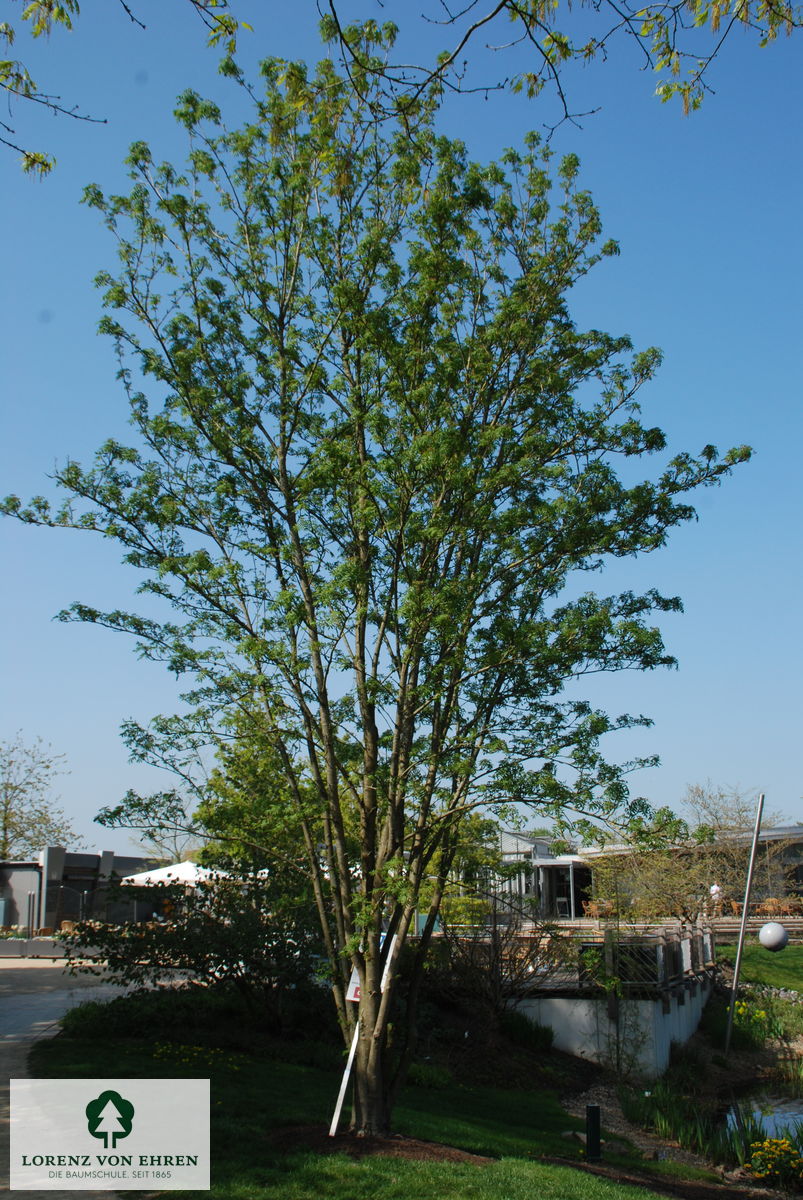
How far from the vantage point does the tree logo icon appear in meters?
7.75

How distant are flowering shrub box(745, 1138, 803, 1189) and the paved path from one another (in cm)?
760

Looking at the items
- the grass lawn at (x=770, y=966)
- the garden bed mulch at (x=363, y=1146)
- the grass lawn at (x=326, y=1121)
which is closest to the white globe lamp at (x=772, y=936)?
the grass lawn at (x=770, y=966)

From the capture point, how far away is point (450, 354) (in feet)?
31.9

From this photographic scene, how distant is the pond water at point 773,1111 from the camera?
44.1 ft

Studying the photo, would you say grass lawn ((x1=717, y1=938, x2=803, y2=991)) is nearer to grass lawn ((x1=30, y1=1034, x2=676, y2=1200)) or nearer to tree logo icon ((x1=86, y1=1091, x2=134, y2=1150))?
grass lawn ((x1=30, y1=1034, x2=676, y2=1200))

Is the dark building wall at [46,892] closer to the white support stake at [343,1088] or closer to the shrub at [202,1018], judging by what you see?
the shrub at [202,1018]

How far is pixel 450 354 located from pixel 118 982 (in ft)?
32.6

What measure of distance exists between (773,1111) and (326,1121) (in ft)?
30.0

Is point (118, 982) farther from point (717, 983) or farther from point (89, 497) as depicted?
point (717, 983)

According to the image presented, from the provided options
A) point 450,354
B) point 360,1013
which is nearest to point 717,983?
point 360,1013

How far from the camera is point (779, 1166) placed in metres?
10.8

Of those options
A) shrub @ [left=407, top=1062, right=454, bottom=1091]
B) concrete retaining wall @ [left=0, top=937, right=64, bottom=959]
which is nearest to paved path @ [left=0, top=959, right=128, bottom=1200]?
concrete retaining wall @ [left=0, top=937, right=64, bottom=959]

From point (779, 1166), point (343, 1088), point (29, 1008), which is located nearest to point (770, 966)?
point (779, 1166)

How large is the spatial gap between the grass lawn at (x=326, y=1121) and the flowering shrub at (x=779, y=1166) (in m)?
1.19
